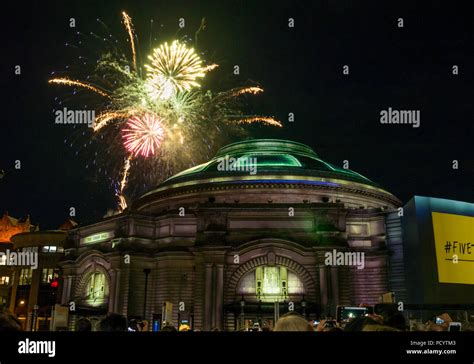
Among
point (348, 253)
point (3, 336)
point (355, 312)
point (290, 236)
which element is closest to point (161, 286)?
point (290, 236)

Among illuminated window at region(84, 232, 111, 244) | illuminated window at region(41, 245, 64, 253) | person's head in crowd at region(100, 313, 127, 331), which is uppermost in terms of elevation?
illuminated window at region(41, 245, 64, 253)

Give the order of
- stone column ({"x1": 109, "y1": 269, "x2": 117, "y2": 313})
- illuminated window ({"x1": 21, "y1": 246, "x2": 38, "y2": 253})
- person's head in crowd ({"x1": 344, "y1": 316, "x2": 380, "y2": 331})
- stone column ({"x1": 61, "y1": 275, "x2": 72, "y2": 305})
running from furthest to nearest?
illuminated window ({"x1": 21, "y1": 246, "x2": 38, "y2": 253}), stone column ({"x1": 61, "y1": 275, "x2": 72, "y2": 305}), stone column ({"x1": 109, "y1": 269, "x2": 117, "y2": 313}), person's head in crowd ({"x1": 344, "y1": 316, "x2": 380, "y2": 331})

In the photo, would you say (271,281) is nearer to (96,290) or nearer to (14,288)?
(96,290)

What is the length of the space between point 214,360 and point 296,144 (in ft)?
227

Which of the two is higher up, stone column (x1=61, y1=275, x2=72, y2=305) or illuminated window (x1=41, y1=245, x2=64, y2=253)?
illuminated window (x1=41, y1=245, x2=64, y2=253)

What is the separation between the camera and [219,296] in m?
49.5

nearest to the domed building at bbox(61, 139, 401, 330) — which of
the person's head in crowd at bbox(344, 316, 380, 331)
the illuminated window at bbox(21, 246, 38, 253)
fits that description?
the illuminated window at bbox(21, 246, 38, 253)

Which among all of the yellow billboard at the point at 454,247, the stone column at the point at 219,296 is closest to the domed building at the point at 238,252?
the stone column at the point at 219,296

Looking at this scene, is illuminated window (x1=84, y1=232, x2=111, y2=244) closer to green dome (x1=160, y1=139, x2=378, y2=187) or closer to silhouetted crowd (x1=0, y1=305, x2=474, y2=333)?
green dome (x1=160, y1=139, x2=378, y2=187)

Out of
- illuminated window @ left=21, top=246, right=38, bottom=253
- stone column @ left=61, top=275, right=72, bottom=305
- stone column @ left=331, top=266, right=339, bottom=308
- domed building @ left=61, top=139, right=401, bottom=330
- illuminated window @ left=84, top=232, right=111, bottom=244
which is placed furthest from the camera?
illuminated window @ left=21, top=246, right=38, bottom=253

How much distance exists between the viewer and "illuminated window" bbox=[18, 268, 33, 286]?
282 ft

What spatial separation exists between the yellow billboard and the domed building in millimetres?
6623

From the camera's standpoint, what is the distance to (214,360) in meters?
4.58

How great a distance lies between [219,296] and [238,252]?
4906 millimetres
